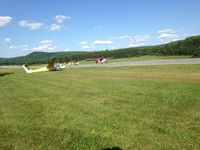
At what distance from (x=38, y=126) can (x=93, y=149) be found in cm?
260

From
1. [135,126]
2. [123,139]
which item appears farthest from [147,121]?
[123,139]

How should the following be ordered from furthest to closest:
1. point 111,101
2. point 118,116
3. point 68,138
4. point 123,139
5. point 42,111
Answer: point 111,101, point 42,111, point 118,116, point 68,138, point 123,139

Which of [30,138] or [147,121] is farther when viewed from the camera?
[147,121]

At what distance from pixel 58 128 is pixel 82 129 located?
2.59 feet

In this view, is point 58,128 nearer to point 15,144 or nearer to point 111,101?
point 15,144

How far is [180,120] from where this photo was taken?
260 inches

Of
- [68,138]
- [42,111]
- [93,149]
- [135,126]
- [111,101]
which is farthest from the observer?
[111,101]

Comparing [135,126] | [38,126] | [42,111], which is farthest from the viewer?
[42,111]

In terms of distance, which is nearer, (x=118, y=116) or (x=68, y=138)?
(x=68, y=138)

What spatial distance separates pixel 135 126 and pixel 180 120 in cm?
142

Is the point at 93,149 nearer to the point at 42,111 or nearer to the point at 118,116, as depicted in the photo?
the point at 118,116

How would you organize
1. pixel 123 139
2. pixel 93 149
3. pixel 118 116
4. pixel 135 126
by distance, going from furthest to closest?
pixel 118 116, pixel 135 126, pixel 123 139, pixel 93 149

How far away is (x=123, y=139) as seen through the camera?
215 inches

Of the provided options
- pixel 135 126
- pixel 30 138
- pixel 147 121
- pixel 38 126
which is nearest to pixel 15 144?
pixel 30 138
